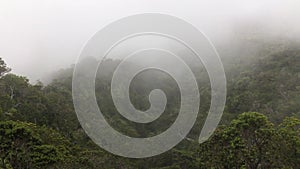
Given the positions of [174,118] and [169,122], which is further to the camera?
[169,122]

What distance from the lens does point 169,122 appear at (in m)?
45.3

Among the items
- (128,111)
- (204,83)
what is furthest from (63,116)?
(204,83)

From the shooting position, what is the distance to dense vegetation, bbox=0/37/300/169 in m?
17.7

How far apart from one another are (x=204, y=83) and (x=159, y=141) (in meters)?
32.3

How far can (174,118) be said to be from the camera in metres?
44.5

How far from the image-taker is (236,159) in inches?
715

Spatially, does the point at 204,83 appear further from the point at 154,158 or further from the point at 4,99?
the point at 4,99

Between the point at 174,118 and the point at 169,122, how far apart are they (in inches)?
44.6

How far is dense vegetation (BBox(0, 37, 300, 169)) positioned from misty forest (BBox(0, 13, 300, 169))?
0.12 ft

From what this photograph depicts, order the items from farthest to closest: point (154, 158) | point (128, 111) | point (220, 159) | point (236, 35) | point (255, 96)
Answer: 1. point (236, 35)
2. point (255, 96)
3. point (154, 158)
4. point (128, 111)
5. point (220, 159)

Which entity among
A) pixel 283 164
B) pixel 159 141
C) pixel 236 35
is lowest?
pixel 283 164

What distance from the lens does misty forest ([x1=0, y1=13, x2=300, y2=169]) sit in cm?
1777

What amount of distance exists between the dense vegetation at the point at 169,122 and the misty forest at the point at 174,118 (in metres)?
0.04

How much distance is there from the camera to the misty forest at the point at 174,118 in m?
17.8
